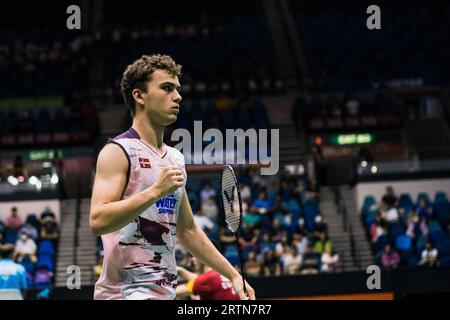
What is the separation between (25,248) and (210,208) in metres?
3.03

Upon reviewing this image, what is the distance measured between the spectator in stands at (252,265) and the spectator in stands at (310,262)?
0.63 metres

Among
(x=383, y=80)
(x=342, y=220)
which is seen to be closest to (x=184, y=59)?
(x=383, y=80)

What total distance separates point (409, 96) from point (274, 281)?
Answer: 10.6m

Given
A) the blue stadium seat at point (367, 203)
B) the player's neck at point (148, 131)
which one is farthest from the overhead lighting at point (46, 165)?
the player's neck at point (148, 131)

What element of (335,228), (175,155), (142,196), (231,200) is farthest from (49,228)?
(142,196)

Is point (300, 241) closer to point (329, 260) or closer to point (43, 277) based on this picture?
point (329, 260)

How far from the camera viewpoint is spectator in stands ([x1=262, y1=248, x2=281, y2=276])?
11578 millimetres

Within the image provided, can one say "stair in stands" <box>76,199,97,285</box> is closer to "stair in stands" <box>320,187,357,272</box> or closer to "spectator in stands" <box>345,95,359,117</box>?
"stair in stands" <box>320,187,357,272</box>

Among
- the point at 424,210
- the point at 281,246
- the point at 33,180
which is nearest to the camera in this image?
the point at 281,246

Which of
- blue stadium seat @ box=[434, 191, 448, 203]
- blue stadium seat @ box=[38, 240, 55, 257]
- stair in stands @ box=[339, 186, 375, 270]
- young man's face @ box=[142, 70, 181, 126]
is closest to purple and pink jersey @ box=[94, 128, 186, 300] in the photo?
young man's face @ box=[142, 70, 181, 126]

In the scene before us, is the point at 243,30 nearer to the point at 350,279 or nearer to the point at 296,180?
the point at 296,180

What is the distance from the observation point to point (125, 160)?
3396 mm

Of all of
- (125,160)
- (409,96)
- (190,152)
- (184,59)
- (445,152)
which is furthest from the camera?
(184,59)

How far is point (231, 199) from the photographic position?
4012mm
